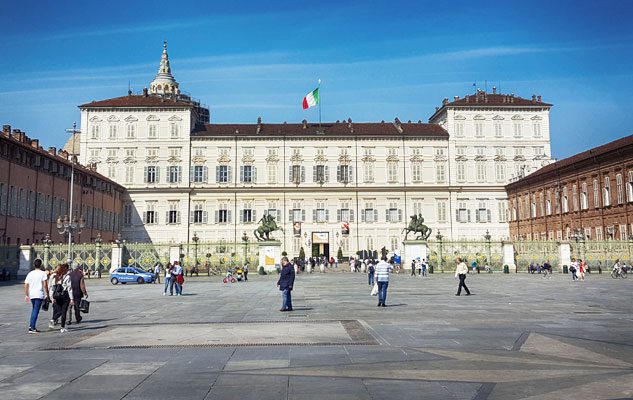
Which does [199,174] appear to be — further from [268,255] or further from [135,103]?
[268,255]

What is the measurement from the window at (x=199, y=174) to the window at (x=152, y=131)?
5.86 metres

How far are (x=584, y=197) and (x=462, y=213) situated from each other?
15565 millimetres

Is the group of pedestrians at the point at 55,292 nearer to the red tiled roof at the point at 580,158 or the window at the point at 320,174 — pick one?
the red tiled roof at the point at 580,158

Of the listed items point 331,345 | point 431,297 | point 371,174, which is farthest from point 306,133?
point 331,345

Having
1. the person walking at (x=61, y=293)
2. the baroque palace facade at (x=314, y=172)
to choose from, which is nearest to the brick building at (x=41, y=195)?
the baroque palace facade at (x=314, y=172)

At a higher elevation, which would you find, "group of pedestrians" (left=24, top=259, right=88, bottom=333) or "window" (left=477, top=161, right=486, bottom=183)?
"window" (left=477, top=161, right=486, bottom=183)

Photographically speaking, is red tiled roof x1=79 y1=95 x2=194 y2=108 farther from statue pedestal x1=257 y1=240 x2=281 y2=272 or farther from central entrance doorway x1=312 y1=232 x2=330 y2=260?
statue pedestal x1=257 y1=240 x2=281 y2=272

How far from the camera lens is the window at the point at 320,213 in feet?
220

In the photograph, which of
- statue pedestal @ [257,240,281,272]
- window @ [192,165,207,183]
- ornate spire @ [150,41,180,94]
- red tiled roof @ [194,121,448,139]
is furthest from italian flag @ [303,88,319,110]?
ornate spire @ [150,41,180,94]

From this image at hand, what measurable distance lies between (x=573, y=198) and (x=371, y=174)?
2206 centimetres

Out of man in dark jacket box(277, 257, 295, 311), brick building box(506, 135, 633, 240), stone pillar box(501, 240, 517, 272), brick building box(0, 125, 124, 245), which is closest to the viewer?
man in dark jacket box(277, 257, 295, 311)

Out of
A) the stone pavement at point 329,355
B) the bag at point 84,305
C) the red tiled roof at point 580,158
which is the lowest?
the stone pavement at point 329,355

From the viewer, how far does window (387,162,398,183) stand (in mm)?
67750

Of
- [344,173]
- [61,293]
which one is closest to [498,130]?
[344,173]
